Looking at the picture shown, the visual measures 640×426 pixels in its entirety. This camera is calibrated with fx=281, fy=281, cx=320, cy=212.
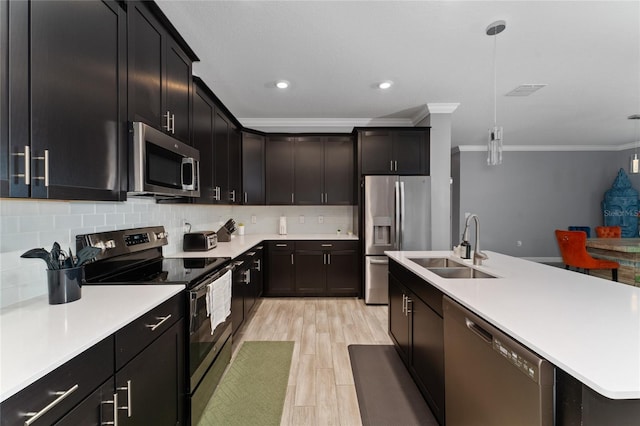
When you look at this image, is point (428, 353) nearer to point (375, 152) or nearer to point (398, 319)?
point (398, 319)

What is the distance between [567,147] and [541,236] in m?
2.18

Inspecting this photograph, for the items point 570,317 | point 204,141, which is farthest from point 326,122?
point 570,317

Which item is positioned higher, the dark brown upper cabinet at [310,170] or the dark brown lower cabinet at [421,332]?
the dark brown upper cabinet at [310,170]

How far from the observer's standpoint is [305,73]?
285 centimetres

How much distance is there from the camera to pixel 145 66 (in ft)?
5.50

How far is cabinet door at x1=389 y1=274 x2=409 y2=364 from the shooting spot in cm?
225

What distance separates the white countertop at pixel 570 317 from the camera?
74 cm

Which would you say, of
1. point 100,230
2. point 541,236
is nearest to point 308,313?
point 100,230

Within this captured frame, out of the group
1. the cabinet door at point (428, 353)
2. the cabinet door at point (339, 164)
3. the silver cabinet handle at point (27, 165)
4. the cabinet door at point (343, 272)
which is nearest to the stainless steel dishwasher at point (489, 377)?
the cabinet door at point (428, 353)

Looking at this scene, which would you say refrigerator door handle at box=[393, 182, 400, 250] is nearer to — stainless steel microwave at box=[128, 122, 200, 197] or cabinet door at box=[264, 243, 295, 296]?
cabinet door at box=[264, 243, 295, 296]

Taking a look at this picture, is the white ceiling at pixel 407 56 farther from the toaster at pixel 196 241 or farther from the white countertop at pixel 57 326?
the white countertop at pixel 57 326

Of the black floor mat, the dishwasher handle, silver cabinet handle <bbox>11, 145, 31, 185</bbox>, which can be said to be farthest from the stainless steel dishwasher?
silver cabinet handle <bbox>11, 145, 31, 185</bbox>

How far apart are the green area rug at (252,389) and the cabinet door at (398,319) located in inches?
37.9

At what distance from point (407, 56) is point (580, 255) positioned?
182 inches
